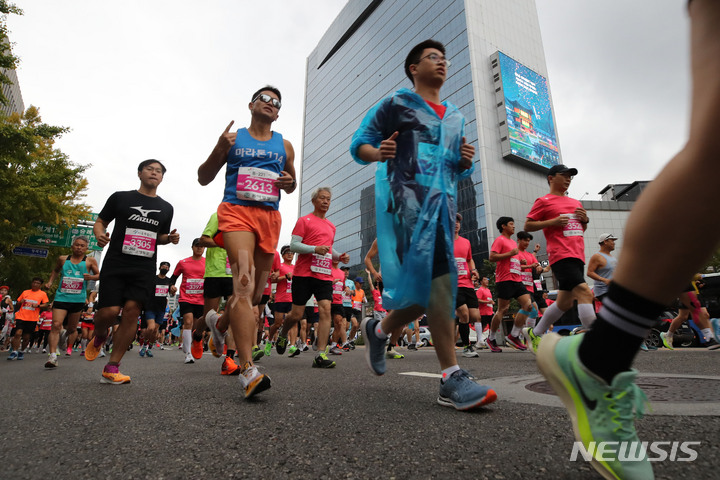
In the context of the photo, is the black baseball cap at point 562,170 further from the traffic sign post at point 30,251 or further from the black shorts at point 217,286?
the traffic sign post at point 30,251

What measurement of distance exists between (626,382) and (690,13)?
0.92 m

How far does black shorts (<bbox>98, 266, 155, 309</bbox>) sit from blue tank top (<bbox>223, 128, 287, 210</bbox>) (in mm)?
1419

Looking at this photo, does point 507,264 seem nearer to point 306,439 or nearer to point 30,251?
point 306,439

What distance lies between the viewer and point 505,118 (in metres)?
53.4

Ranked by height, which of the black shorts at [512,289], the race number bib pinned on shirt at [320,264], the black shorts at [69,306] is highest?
the race number bib pinned on shirt at [320,264]

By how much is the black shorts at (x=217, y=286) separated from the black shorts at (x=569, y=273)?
4.25 m

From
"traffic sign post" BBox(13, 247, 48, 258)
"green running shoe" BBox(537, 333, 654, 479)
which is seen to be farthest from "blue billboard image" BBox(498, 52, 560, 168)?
"green running shoe" BBox(537, 333, 654, 479)

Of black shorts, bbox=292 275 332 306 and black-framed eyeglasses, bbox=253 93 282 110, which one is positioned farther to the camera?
black shorts, bbox=292 275 332 306

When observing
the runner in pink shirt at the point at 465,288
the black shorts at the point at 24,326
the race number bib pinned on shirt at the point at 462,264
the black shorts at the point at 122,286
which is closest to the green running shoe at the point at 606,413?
the black shorts at the point at 122,286

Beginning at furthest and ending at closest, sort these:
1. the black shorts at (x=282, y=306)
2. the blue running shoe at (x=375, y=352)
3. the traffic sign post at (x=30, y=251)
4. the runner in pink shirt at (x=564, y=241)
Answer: the traffic sign post at (x=30, y=251) → the black shorts at (x=282, y=306) → the runner in pink shirt at (x=564, y=241) → the blue running shoe at (x=375, y=352)

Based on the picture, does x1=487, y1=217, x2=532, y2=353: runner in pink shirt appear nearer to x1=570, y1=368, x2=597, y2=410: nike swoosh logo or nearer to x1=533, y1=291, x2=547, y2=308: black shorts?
x1=533, y1=291, x2=547, y2=308: black shorts

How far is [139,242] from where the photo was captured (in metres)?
4.01

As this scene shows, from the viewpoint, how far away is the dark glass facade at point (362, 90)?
5512 cm

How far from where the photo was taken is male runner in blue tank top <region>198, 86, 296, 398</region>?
2896mm
